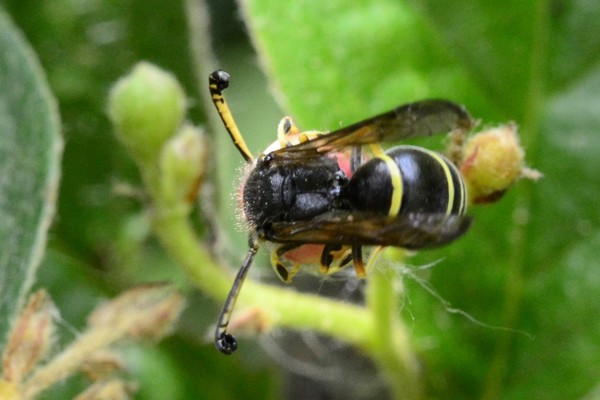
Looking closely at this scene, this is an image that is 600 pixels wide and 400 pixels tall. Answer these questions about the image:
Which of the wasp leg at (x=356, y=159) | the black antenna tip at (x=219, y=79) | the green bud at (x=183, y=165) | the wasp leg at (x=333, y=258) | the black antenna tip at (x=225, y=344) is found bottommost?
the black antenna tip at (x=225, y=344)

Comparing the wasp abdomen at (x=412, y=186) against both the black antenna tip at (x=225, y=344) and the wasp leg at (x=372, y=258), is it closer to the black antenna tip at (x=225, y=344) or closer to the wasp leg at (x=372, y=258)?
the wasp leg at (x=372, y=258)

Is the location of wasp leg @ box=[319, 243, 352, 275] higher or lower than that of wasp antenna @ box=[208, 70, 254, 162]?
lower

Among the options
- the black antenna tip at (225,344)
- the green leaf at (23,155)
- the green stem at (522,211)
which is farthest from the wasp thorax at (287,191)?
the green stem at (522,211)

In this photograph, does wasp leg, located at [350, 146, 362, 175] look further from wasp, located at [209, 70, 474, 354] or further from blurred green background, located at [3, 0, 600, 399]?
blurred green background, located at [3, 0, 600, 399]

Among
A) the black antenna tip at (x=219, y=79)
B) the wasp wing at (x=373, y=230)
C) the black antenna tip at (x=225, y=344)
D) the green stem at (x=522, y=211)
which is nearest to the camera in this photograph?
the wasp wing at (x=373, y=230)

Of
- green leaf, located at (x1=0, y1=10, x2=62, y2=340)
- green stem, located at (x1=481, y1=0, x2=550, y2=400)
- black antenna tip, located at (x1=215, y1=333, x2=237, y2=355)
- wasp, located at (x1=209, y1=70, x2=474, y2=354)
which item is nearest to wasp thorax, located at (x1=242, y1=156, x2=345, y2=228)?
wasp, located at (x1=209, y1=70, x2=474, y2=354)

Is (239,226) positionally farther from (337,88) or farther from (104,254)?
(104,254)

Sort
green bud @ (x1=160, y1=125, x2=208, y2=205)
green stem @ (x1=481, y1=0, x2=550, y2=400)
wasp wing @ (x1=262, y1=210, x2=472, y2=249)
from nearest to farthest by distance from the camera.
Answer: wasp wing @ (x1=262, y1=210, x2=472, y2=249) < green bud @ (x1=160, y1=125, x2=208, y2=205) < green stem @ (x1=481, y1=0, x2=550, y2=400)
